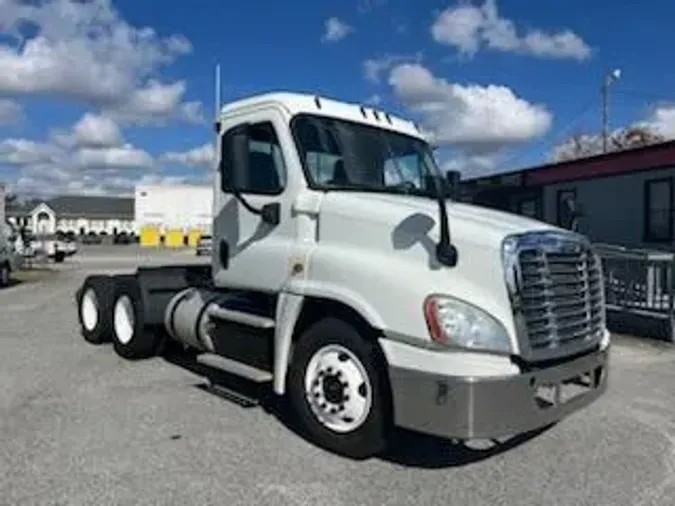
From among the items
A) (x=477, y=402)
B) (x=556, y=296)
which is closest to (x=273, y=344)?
(x=477, y=402)

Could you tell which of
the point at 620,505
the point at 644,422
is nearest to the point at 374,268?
the point at 620,505

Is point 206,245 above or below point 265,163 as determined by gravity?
below

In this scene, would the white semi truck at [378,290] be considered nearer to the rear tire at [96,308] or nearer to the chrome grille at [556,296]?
the chrome grille at [556,296]

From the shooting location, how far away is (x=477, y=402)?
18.2 feet

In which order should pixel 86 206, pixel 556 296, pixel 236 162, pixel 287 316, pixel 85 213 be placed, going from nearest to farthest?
1. pixel 556 296
2. pixel 287 316
3. pixel 236 162
4. pixel 85 213
5. pixel 86 206

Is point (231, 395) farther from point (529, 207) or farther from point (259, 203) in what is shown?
point (529, 207)

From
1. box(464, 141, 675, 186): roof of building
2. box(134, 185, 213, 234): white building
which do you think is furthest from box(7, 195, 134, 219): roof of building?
box(464, 141, 675, 186): roof of building

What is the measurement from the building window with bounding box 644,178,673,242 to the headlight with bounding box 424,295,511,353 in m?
14.3

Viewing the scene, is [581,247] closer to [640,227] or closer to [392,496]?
[392,496]

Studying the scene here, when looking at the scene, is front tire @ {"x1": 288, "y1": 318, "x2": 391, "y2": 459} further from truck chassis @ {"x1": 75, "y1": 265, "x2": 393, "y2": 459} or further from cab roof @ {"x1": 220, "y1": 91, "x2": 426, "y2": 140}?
cab roof @ {"x1": 220, "y1": 91, "x2": 426, "y2": 140}

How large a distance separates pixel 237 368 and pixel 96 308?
4.43m

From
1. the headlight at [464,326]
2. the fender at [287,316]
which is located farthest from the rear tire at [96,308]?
the headlight at [464,326]

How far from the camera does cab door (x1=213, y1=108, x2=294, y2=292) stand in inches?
283

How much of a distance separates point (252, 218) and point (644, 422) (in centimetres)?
385
